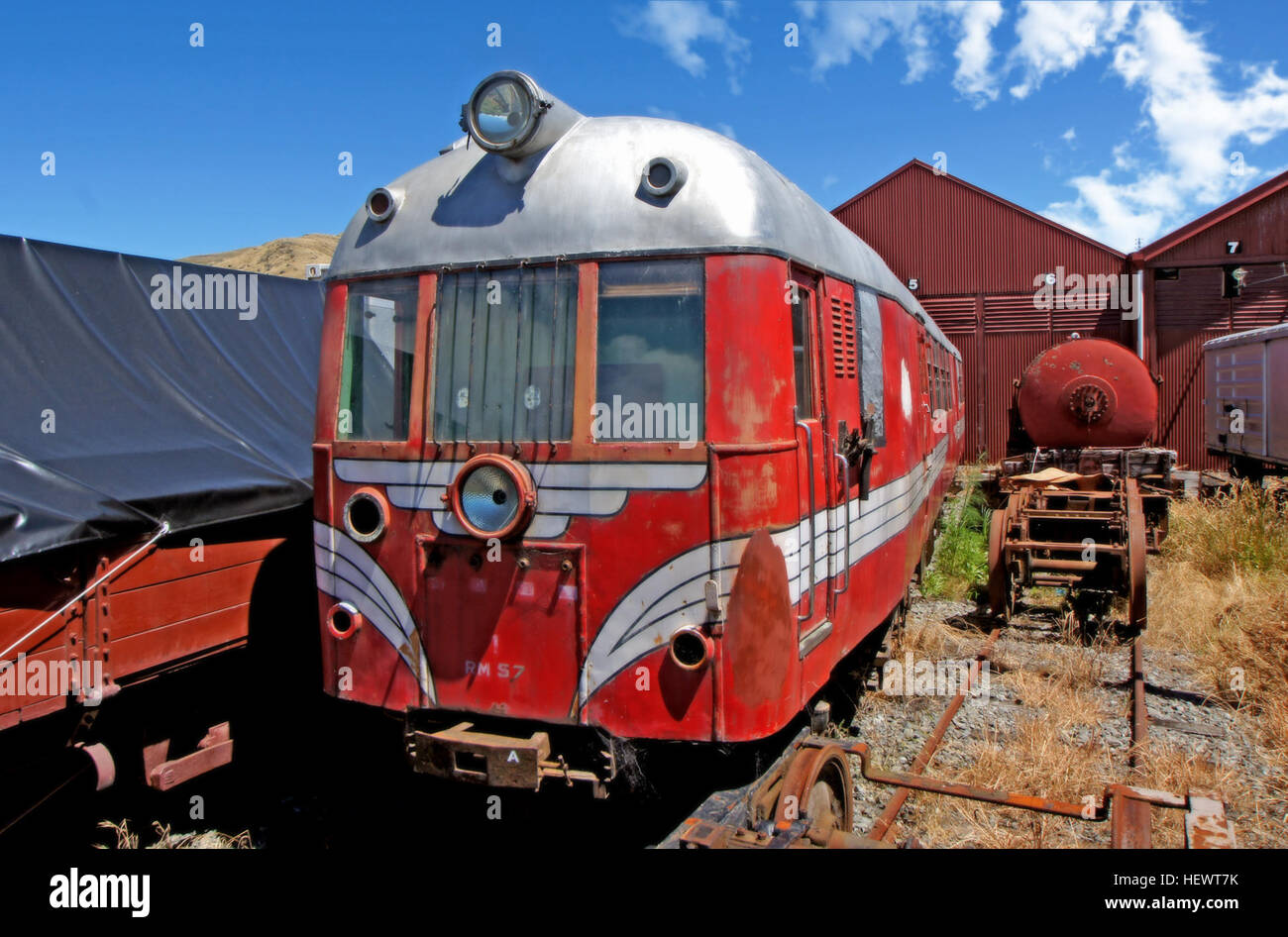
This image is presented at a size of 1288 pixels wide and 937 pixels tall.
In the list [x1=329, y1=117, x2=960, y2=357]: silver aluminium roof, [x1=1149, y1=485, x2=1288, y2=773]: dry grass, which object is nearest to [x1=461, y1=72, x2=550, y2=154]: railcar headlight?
[x1=329, y1=117, x2=960, y2=357]: silver aluminium roof

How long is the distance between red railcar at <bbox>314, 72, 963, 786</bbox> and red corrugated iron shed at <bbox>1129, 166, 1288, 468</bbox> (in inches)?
648

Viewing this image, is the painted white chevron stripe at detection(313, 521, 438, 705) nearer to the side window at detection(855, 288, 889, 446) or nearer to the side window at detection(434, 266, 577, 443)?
the side window at detection(434, 266, 577, 443)

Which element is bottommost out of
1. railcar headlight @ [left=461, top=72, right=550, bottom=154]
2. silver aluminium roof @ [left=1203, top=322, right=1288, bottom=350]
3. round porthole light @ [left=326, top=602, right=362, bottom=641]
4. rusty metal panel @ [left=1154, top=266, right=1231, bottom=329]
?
round porthole light @ [left=326, top=602, right=362, bottom=641]

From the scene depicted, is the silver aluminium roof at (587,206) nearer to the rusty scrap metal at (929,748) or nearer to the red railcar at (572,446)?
the red railcar at (572,446)

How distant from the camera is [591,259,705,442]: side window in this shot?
330 cm

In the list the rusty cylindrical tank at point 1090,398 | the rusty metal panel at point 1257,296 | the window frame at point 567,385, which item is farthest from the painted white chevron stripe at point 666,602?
the rusty metal panel at point 1257,296

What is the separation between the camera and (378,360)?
3836 mm

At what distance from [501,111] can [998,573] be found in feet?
20.3

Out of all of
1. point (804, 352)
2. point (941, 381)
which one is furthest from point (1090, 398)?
point (804, 352)

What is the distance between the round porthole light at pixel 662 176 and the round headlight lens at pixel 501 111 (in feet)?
1.84

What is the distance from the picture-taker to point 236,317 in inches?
254

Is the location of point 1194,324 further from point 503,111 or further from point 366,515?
point 366,515

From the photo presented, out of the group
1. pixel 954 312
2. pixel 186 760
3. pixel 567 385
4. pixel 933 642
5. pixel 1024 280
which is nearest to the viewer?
pixel 567 385
